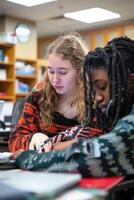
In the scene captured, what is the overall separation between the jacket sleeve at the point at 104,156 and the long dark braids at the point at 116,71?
0.49 feet

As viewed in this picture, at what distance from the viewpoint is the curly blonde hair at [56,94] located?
62.4 inches

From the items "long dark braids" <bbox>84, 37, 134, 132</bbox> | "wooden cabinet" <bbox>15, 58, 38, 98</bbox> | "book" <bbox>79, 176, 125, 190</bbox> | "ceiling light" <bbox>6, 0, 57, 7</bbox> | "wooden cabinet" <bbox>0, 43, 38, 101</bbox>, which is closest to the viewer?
"book" <bbox>79, 176, 125, 190</bbox>

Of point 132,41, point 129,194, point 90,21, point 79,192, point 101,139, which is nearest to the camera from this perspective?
point 79,192

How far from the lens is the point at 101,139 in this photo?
89 cm

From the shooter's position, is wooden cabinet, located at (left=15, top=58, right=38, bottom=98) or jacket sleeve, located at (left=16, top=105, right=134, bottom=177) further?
wooden cabinet, located at (left=15, top=58, right=38, bottom=98)

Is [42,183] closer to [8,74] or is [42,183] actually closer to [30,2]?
[30,2]

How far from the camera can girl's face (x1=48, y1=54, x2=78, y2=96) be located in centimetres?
156

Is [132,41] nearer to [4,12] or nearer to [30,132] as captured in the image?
[30,132]

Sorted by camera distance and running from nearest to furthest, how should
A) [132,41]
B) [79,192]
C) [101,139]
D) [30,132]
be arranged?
[79,192] < [101,139] < [132,41] < [30,132]

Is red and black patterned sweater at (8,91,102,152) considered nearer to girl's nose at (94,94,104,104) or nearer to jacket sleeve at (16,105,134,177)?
girl's nose at (94,94,104,104)

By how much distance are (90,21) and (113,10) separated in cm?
88

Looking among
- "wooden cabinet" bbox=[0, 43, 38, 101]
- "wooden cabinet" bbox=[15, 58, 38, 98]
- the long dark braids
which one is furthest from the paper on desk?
"wooden cabinet" bbox=[15, 58, 38, 98]

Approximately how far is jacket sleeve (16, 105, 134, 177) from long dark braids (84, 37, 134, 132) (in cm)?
15

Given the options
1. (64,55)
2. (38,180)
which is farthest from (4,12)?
(38,180)
